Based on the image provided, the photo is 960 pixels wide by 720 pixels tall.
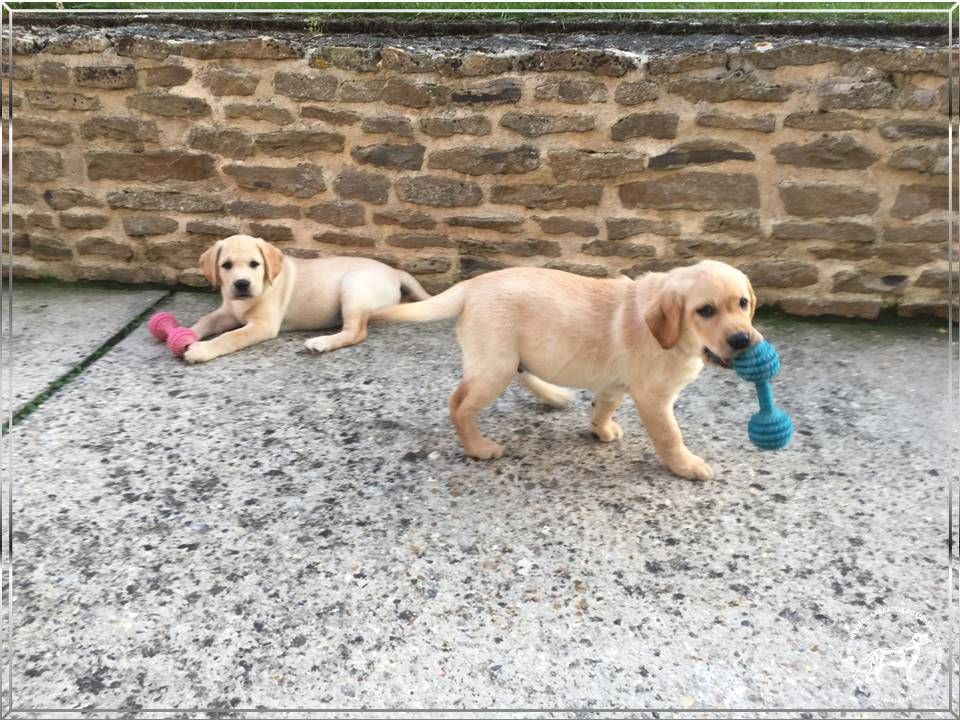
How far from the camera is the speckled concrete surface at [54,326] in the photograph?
3.72 meters

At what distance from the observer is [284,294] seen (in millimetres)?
4281

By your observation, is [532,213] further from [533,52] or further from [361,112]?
[361,112]

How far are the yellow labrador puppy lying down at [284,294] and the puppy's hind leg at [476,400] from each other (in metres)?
1.37

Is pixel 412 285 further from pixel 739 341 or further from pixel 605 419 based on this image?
pixel 739 341

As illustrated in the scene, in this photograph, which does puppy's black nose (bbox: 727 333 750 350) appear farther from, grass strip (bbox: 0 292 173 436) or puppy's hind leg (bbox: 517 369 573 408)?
grass strip (bbox: 0 292 173 436)

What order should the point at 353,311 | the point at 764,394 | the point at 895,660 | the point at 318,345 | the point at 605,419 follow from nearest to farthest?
the point at 895,660 → the point at 764,394 → the point at 605,419 → the point at 318,345 → the point at 353,311

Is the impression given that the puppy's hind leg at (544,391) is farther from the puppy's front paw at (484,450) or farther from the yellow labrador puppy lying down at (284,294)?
the yellow labrador puppy lying down at (284,294)

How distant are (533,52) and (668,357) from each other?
220 centimetres

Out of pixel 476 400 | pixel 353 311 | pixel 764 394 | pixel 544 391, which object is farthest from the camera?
pixel 353 311

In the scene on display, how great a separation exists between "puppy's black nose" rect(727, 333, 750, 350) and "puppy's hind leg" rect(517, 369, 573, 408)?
3.52 ft

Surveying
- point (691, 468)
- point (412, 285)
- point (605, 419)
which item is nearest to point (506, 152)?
point (412, 285)

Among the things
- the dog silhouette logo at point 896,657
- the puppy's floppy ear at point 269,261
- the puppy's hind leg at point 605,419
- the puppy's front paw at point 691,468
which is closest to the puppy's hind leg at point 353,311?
the puppy's floppy ear at point 269,261

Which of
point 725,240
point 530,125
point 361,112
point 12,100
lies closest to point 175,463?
point 361,112

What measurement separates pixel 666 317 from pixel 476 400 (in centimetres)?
81
